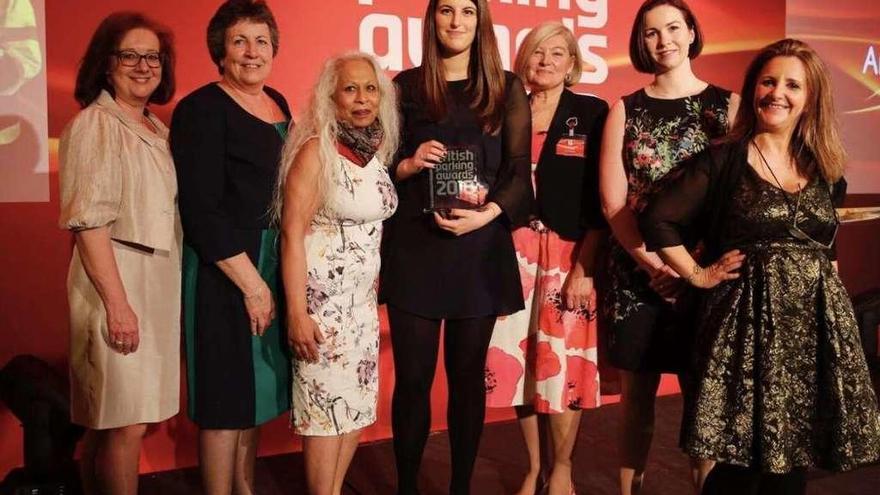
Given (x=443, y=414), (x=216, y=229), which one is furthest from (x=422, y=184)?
(x=443, y=414)

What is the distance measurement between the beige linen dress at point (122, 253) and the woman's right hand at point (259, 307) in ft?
0.85

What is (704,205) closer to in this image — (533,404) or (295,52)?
(533,404)

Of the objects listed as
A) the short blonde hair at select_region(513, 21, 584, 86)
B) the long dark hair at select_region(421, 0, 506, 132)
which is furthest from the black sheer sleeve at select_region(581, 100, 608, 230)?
the long dark hair at select_region(421, 0, 506, 132)

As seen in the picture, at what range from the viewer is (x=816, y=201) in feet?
7.18

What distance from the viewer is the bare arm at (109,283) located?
229cm

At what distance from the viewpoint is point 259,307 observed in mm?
2412

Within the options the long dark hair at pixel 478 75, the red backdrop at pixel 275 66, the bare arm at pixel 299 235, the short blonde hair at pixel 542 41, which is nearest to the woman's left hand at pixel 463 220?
the long dark hair at pixel 478 75

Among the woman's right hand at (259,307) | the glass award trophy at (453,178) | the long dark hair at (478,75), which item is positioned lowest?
the woman's right hand at (259,307)

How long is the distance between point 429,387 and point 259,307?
59cm

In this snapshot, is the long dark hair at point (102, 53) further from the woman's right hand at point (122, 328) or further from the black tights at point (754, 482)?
the black tights at point (754, 482)

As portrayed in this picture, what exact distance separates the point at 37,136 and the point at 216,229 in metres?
1.34

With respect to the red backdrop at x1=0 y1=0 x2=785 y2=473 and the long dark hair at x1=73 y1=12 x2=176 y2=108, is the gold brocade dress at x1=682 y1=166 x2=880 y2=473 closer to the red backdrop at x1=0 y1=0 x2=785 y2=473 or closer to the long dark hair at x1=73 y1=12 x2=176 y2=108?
the long dark hair at x1=73 y1=12 x2=176 y2=108

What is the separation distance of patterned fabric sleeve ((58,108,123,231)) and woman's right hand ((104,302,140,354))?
246 millimetres

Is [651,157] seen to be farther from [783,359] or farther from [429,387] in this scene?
[429,387]
